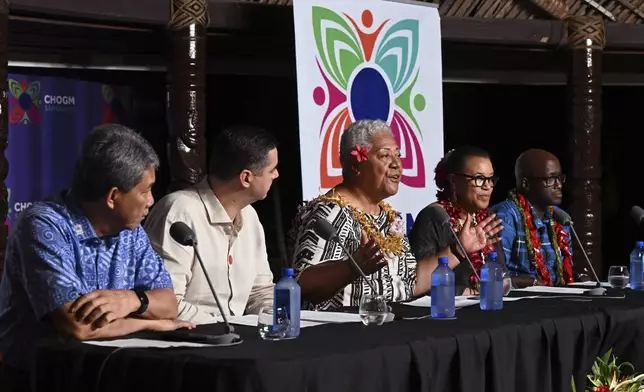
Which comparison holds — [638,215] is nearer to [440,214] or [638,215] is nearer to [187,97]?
[440,214]

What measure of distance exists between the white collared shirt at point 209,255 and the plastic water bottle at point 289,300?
54 centimetres

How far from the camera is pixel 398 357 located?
9.37 ft

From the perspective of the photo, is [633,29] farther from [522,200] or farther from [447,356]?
[447,356]

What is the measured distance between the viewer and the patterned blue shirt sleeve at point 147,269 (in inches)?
127

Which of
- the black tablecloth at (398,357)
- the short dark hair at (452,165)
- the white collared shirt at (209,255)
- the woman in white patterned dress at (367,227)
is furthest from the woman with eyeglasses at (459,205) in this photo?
the white collared shirt at (209,255)

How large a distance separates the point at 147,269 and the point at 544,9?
4.66 m

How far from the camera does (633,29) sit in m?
7.42

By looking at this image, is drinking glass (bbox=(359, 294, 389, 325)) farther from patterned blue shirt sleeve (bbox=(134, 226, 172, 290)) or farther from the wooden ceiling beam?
the wooden ceiling beam

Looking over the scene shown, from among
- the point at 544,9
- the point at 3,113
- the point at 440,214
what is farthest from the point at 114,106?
the point at 440,214

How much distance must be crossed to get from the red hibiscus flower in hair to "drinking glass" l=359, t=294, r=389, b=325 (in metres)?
0.97

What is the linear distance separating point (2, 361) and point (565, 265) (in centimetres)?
312

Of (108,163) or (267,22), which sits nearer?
(108,163)

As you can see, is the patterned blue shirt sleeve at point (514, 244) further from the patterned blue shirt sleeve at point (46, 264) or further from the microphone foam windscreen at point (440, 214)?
the patterned blue shirt sleeve at point (46, 264)

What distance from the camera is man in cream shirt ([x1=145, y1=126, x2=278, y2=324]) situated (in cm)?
368
